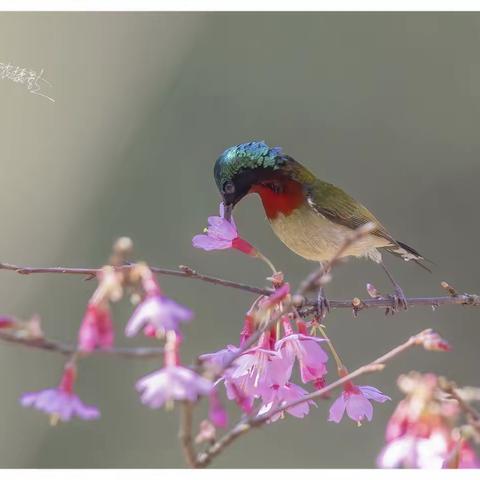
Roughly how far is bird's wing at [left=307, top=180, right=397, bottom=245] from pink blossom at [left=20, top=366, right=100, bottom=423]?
38.8 inches

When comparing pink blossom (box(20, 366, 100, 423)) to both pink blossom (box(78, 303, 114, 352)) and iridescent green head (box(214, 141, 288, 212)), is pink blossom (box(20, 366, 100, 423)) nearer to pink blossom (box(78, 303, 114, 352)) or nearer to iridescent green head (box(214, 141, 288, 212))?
pink blossom (box(78, 303, 114, 352))

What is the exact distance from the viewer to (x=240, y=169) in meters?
1.38

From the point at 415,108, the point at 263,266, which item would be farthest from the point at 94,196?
the point at 415,108

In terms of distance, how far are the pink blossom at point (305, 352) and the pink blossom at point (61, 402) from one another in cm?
31

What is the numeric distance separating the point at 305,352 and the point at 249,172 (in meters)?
0.61

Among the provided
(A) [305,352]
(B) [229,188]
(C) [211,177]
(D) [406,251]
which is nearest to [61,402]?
(A) [305,352]

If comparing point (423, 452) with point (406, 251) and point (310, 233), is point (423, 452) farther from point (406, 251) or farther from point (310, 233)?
point (406, 251)

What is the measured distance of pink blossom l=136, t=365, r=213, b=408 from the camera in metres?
0.48

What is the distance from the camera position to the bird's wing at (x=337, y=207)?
1.48m

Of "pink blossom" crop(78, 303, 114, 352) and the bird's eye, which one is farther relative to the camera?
the bird's eye

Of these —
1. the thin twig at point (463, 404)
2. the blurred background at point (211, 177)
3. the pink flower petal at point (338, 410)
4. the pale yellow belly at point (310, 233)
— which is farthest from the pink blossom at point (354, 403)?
the blurred background at point (211, 177)

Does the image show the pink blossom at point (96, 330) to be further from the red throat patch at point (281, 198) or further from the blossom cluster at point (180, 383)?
the red throat patch at point (281, 198)

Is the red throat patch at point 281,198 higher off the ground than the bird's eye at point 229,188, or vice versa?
the red throat patch at point 281,198

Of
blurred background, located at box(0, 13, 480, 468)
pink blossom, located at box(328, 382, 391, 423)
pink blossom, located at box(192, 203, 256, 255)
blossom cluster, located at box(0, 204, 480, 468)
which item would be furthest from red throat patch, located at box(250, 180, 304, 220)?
blurred background, located at box(0, 13, 480, 468)
